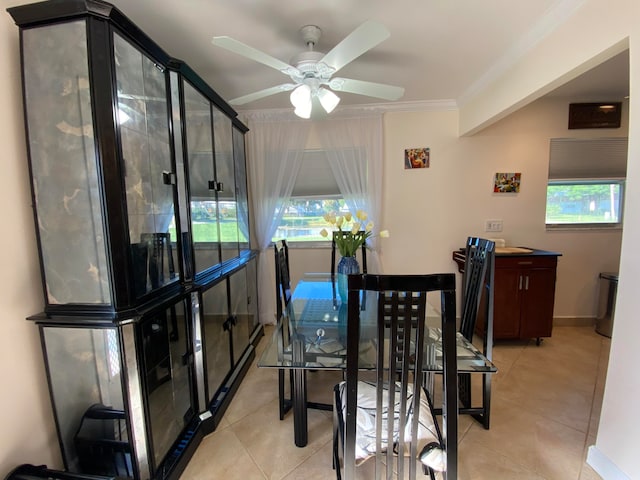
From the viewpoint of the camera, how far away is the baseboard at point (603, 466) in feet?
4.29

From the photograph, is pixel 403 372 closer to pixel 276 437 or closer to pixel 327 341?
pixel 327 341

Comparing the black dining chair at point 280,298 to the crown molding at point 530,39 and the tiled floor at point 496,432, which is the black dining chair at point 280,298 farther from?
the crown molding at point 530,39

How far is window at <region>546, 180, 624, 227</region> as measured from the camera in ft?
9.90

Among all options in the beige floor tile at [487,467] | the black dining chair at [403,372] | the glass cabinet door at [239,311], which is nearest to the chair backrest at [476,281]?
the beige floor tile at [487,467]

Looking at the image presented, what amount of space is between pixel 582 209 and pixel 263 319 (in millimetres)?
3818

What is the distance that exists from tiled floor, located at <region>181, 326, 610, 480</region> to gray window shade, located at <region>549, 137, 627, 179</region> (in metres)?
1.89

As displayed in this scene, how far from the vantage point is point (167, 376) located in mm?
1478

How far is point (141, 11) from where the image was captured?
4.96 ft

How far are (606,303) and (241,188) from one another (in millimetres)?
3940

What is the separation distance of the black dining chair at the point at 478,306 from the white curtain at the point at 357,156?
4.35 feet

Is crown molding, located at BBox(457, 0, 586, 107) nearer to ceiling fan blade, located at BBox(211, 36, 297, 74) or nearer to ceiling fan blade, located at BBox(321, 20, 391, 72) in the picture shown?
ceiling fan blade, located at BBox(321, 20, 391, 72)

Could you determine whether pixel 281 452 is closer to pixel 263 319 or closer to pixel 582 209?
pixel 263 319

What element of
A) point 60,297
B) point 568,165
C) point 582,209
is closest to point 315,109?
point 60,297

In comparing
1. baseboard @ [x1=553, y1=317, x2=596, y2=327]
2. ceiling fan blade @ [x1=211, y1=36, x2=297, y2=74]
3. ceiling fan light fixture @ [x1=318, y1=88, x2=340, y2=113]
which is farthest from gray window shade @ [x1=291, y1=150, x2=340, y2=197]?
baseboard @ [x1=553, y1=317, x2=596, y2=327]
